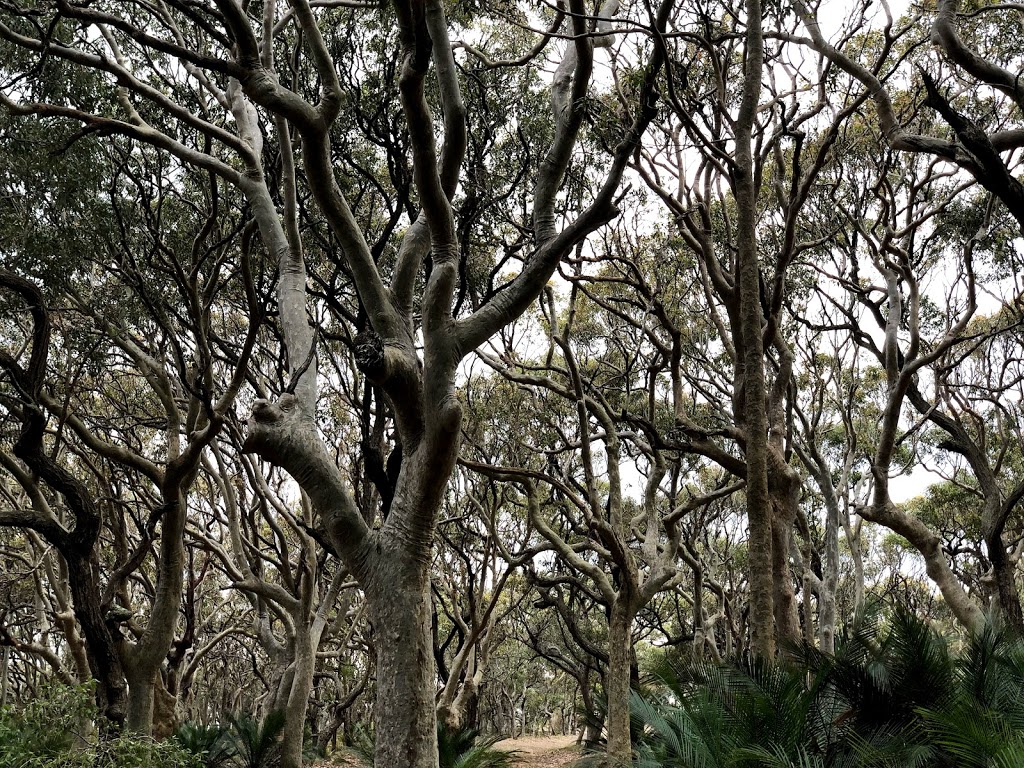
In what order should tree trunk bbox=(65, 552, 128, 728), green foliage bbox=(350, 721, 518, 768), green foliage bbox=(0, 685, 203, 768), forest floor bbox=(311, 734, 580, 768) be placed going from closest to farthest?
green foliage bbox=(0, 685, 203, 768) → tree trunk bbox=(65, 552, 128, 728) → green foliage bbox=(350, 721, 518, 768) → forest floor bbox=(311, 734, 580, 768)

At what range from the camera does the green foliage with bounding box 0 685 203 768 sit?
6.23 m

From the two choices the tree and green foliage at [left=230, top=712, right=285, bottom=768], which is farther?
green foliage at [left=230, top=712, right=285, bottom=768]

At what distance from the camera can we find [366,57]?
1017 centimetres

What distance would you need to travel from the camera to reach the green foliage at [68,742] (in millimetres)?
6230

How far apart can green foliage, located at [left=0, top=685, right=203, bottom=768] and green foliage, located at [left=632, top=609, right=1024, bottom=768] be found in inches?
150

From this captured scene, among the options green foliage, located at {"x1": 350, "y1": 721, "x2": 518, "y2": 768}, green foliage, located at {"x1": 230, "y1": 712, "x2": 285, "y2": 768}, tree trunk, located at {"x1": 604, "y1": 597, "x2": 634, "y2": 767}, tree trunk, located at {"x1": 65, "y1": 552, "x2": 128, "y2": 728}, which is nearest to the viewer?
tree trunk, located at {"x1": 65, "y1": 552, "x2": 128, "y2": 728}

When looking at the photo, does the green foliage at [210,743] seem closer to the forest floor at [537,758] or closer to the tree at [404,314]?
the forest floor at [537,758]

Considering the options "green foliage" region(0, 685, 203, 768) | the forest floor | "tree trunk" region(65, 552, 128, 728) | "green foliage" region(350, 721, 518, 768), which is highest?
"tree trunk" region(65, 552, 128, 728)

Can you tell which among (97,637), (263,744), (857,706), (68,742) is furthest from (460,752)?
(857,706)

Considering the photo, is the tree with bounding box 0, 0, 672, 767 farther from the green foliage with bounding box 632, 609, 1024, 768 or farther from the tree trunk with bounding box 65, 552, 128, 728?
the tree trunk with bounding box 65, 552, 128, 728

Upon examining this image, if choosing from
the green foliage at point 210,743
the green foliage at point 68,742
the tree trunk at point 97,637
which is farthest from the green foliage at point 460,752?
the green foliage at point 68,742

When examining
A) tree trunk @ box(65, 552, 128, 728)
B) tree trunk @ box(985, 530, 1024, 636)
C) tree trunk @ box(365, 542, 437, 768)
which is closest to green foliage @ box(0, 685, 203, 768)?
tree trunk @ box(65, 552, 128, 728)

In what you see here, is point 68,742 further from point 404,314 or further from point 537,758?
point 537,758

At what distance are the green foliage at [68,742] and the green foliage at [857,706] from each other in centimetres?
381
